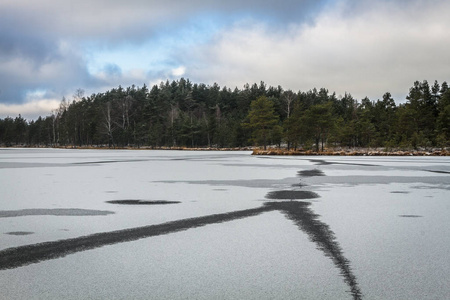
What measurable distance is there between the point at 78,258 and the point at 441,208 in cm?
746

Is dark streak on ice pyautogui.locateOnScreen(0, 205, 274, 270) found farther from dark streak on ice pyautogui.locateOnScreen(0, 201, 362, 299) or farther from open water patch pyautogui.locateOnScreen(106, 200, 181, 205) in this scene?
open water patch pyautogui.locateOnScreen(106, 200, 181, 205)

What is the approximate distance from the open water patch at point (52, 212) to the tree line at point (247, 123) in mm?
46713

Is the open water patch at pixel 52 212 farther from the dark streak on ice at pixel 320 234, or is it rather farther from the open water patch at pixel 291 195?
the open water patch at pixel 291 195

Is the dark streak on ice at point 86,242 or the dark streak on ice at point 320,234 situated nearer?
the dark streak on ice at point 320,234

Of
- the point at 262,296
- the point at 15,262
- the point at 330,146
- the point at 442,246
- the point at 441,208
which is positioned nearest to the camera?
the point at 262,296

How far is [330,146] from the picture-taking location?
220ft

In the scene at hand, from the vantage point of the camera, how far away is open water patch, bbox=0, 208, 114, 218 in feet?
25.7

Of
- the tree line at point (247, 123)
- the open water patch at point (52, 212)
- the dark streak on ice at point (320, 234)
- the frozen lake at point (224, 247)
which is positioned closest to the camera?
the frozen lake at point (224, 247)

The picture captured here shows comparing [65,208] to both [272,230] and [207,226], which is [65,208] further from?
[272,230]

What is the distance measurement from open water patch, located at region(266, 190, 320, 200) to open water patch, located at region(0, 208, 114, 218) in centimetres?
445

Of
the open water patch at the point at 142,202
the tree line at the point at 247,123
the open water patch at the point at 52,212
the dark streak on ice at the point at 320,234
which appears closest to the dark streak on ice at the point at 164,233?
the dark streak on ice at the point at 320,234

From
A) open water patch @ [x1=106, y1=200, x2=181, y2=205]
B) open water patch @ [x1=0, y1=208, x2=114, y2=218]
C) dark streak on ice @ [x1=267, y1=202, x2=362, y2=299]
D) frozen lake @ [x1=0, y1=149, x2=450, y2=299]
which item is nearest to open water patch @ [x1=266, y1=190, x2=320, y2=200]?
frozen lake @ [x1=0, y1=149, x2=450, y2=299]

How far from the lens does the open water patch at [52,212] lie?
25.7 feet

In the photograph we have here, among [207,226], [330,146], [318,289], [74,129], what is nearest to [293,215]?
[207,226]
